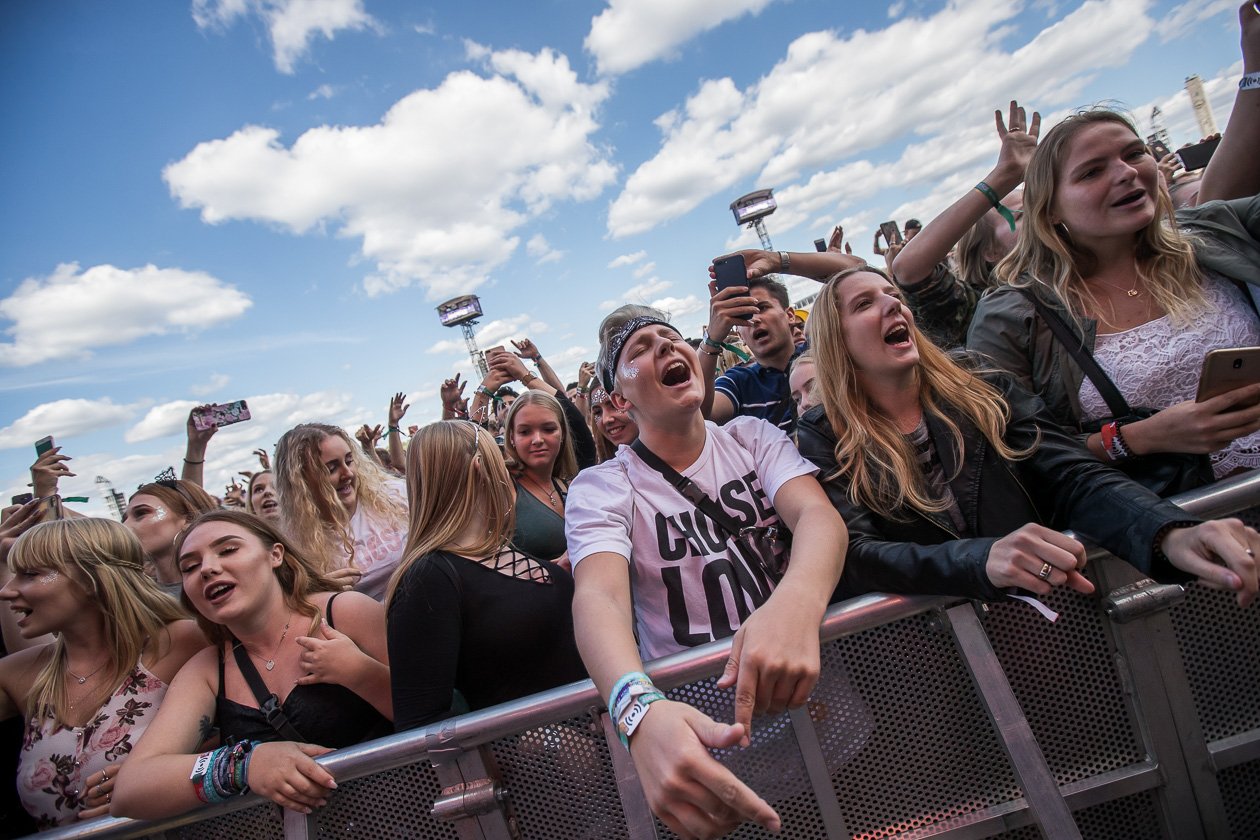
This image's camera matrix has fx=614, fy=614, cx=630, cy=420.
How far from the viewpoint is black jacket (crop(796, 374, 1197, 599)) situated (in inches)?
54.3

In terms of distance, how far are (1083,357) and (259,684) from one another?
9.49ft

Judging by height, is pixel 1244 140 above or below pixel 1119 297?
above

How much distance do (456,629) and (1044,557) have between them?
1573 millimetres

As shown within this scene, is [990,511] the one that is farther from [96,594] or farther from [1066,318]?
[96,594]

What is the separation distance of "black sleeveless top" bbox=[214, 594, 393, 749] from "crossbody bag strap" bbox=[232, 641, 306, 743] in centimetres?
2

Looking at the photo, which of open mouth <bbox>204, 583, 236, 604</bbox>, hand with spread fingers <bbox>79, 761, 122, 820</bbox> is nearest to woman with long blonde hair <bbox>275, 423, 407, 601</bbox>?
open mouth <bbox>204, 583, 236, 604</bbox>

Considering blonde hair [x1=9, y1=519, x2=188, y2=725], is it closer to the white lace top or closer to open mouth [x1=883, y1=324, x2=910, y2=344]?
open mouth [x1=883, y1=324, x2=910, y2=344]

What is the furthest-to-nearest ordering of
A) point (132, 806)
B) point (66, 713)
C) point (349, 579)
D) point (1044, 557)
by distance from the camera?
point (349, 579), point (66, 713), point (132, 806), point (1044, 557)

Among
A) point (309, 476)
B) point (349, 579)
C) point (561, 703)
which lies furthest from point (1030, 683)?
point (309, 476)

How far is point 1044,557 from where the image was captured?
1.29 meters

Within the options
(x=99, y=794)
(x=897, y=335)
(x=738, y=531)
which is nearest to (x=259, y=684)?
(x=99, y=794)

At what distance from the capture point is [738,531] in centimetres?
177

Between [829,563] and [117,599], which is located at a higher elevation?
[117,599]

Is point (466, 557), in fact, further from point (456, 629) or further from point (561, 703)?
point (561, 703)
